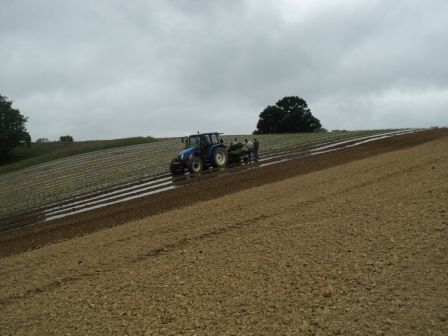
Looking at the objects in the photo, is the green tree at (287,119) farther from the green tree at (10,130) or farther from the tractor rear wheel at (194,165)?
the tractor rear wheel at (194,165)

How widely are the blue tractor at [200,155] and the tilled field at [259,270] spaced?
9748 millimetres

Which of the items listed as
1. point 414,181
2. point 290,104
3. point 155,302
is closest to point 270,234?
point 155,302

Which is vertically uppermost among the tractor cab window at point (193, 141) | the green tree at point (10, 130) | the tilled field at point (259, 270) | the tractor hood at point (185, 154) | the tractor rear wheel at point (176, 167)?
the green tree at point (10, 130)

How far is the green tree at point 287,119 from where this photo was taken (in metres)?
78.2

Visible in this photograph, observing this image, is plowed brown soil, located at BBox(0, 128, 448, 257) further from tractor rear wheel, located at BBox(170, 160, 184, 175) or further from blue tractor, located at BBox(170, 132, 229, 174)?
tractor rear wheel, located at BBox(170, 160, 184, 175)

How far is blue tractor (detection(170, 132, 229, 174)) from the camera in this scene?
840 inches

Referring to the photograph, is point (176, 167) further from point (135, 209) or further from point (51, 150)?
point (51, 150)

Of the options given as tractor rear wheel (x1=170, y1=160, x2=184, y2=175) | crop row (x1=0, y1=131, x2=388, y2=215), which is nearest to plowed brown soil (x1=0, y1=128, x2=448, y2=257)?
tractor rear wheel (x1=170, y1=160, x2=184, y2=175)

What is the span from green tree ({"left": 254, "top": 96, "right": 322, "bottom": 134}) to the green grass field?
2873 cm

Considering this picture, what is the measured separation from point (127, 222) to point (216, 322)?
23.3 feet

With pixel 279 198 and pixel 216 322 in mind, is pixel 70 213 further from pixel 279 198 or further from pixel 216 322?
pixel 216 322

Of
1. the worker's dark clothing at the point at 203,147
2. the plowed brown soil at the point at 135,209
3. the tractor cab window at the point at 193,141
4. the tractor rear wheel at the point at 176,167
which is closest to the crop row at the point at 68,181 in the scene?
the tractor rear wheel at the point at 176,167

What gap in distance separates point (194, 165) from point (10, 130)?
4768 cm

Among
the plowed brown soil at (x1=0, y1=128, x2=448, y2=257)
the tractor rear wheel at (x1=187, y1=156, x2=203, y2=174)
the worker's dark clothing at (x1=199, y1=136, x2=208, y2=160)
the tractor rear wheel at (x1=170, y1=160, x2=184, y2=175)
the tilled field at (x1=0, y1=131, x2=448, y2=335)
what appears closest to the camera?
the tilled field at (x1=0, y1=131, x2=448, y2=335)
